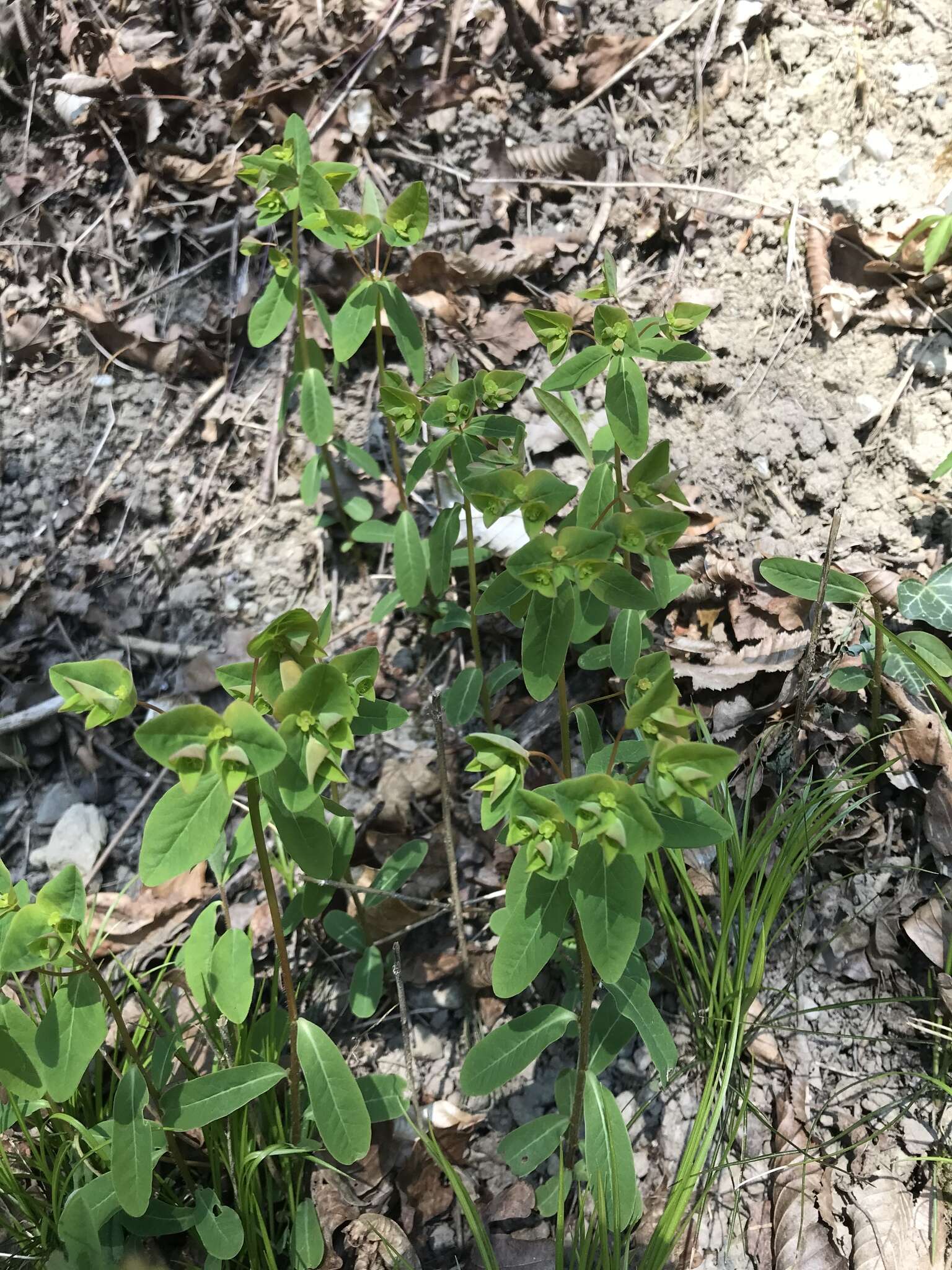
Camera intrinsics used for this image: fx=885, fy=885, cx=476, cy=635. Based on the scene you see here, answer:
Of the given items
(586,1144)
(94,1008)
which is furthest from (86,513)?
(586,1144)

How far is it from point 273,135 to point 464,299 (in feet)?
3.51

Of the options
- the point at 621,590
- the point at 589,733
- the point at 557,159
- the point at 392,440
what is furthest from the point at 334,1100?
the point at 557,159

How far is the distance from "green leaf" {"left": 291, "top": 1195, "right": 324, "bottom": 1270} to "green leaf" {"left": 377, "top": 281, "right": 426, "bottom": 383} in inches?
73.8

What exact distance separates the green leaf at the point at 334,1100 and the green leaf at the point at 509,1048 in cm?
20

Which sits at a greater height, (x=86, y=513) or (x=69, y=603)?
(x=86, y=513)

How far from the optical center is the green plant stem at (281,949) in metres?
1.47

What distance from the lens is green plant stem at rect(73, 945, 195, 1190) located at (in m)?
1.46

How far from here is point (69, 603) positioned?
2826mm

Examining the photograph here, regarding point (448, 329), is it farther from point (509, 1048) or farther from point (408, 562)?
point (509, 1048)

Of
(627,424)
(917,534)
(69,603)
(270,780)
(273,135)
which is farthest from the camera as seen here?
(273,135)

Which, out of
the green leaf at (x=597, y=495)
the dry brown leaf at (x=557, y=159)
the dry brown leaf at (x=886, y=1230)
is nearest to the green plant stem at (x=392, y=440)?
the green leaf at (x=597, y=495)

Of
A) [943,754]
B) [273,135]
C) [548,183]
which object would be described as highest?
[273,135]

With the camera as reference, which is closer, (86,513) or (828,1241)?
(828,1241)

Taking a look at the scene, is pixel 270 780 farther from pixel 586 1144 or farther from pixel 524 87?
pixel 524 87
